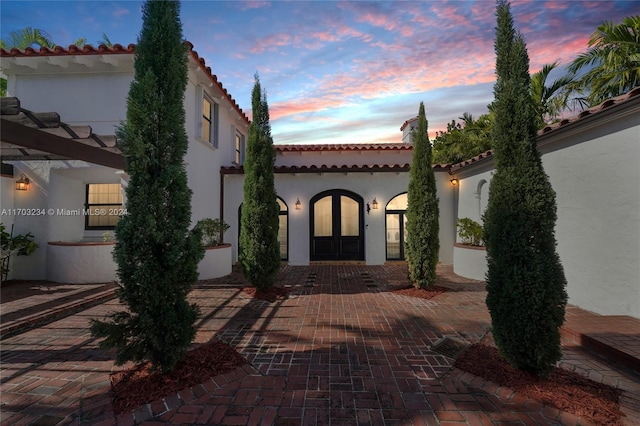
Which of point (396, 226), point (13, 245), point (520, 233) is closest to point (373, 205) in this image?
point (396, 226)

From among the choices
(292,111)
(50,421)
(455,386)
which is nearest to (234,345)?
(50,421)

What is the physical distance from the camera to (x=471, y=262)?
8.59 meters

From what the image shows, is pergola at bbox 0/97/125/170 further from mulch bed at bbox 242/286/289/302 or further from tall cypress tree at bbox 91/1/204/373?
mulch bed at bbox 242/286/289/302

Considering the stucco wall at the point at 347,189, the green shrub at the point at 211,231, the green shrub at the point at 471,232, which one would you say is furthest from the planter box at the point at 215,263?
the green shrub at the point at 471,232

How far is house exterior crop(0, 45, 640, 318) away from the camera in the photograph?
487 cm

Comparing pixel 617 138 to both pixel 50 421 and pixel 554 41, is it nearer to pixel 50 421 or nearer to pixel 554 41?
pixel 554 41

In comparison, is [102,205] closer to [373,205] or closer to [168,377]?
[168,377]

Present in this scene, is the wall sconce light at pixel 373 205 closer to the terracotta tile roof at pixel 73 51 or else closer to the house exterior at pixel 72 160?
the house exterior at pixel 72 160

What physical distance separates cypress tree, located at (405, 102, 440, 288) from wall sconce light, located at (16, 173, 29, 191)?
36.4ft

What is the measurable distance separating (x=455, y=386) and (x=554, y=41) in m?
8.36

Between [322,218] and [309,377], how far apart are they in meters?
8.40

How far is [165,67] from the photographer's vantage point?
10.5 ft

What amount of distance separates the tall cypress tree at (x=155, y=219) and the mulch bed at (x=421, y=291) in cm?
531

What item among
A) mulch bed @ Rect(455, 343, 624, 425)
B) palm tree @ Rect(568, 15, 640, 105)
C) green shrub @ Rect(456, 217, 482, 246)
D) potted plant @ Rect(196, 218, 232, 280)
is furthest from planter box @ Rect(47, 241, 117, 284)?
palm tree @ Rect(568, 15, 640, 105)
